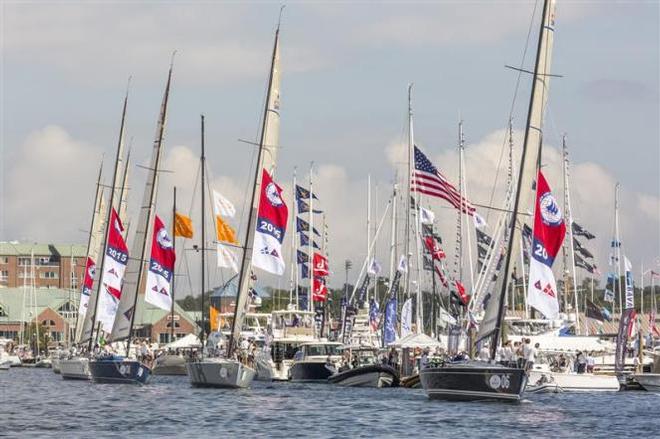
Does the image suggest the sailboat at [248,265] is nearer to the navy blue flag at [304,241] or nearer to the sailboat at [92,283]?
the sailboat at [92,283]

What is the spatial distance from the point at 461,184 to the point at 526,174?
4084cm

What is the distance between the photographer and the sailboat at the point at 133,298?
238ft

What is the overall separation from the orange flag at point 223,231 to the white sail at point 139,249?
5551mm

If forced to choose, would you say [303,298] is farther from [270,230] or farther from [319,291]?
[270,230]

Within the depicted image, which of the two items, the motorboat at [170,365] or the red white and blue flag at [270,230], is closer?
the red white and blue flag at [270,230]

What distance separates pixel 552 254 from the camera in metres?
52.5

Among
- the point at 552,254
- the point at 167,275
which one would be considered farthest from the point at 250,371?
the point at 552,254

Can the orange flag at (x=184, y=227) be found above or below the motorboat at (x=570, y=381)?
above

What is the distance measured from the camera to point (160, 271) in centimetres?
7419

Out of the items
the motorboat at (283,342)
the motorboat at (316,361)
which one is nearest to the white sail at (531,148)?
→ the motorboat at (316,361)

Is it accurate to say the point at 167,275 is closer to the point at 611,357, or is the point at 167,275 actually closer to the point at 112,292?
the point at 112,292

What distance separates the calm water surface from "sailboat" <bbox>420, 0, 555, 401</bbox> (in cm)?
73

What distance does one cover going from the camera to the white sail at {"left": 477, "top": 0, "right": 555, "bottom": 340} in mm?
54062

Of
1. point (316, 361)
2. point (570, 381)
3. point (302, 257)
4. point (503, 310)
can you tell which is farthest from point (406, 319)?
point (503, 310)
